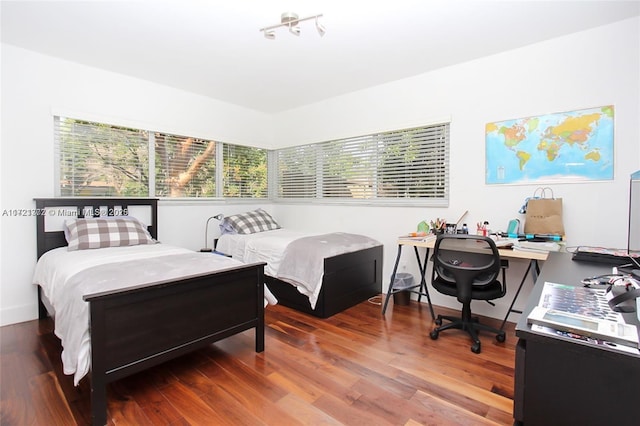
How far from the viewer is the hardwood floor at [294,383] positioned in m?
1.69

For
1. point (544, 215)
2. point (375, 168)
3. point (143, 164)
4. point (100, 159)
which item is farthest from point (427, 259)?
point (100, 159)

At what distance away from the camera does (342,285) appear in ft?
10.7

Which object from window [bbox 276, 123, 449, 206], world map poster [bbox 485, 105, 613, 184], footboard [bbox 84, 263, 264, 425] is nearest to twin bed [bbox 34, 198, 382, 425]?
footboard [bbox 84, 263, 264, 425]

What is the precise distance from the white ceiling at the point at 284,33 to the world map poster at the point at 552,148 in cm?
71

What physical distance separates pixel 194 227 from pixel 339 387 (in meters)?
2.99

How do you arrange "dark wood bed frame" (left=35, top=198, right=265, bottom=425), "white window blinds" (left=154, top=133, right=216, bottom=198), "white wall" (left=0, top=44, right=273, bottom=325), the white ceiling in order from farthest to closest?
"white window blinds" (left=154, top=133, right=216, bottom=198), "white wall" (left=0, top=44, right=273, bottom=325), the white ceiling, "dark wood bed frame" (left=35, top=198, right=265, bottom=425)

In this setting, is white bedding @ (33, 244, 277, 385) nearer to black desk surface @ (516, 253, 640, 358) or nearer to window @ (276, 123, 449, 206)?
black desk surface @ (516, 253, 640, 358)

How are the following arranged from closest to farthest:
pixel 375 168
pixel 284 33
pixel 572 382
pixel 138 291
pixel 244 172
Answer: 1. pixel 572 382
2. pixel 138 291
3. pixel 284 33
4. pixel 375 168
5. pixel 244 172

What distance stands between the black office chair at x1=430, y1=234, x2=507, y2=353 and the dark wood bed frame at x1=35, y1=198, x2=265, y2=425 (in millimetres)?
1447

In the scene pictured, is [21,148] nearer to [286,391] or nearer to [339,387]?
[286,391]

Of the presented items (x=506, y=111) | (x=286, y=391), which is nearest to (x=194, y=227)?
(x=286, y=391)

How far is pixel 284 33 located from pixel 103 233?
247 centimetres

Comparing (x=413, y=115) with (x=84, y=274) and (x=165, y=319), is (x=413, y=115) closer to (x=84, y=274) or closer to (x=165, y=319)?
(x=165, y=319)

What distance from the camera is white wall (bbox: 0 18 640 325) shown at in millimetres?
2500
